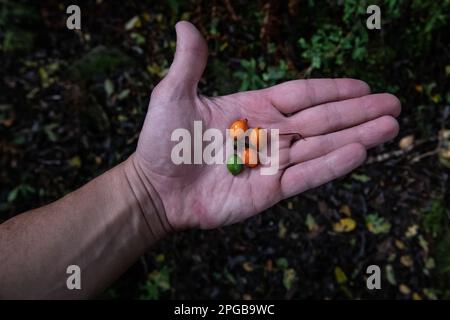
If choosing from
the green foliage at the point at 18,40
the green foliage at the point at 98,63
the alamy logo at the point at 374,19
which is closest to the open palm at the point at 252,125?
the alamy logo at the point at 374,19

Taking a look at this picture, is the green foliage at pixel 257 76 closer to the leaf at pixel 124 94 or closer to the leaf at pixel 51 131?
the leaf at pixel 124 94

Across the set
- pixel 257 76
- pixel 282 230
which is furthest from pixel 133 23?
pixel 282 230

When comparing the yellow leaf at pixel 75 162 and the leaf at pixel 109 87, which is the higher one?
the leaf at pixel 109 87

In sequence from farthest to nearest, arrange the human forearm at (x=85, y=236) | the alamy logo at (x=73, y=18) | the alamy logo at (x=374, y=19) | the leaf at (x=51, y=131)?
the alamy logo at (x=73, y=18)
the leaf at (x=51, y=131)
the alamy logo at (x=374, y=19)
the human forearm at (x=85, y=236)

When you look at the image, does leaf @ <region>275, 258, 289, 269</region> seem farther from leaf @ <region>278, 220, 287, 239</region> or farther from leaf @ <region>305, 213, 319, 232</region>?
leaf @ <region>305, 213, 319, 232</region>

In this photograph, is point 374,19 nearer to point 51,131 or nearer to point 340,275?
point 340,275
